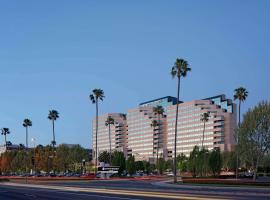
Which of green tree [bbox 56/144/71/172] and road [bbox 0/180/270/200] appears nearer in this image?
road [bbox 0/180/270/200]

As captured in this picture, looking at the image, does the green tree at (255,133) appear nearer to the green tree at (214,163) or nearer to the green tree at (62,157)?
the green tree at (214,163)

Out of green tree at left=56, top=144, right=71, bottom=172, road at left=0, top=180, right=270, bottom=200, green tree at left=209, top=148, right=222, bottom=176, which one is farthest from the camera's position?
green tree at left=56, top=144, right=71, bottom=172

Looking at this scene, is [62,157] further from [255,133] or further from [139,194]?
[139,194]

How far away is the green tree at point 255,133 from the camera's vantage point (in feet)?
247

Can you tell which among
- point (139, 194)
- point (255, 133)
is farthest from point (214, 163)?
point (139, 194)

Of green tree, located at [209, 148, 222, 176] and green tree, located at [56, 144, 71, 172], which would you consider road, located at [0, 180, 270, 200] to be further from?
green tree, located at [56, 144, 71, 172]

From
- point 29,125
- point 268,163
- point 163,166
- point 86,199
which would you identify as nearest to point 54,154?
point 29,125

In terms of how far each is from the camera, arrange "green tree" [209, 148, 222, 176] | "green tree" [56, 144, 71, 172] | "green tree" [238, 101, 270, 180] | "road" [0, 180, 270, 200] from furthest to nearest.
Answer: "green tree" [56, 144, 71, 172] < "green tree" [209, 148, 222, 176] < "green tree" [238, 101, 270, 180] < "road" [0, 180, 270, 200]

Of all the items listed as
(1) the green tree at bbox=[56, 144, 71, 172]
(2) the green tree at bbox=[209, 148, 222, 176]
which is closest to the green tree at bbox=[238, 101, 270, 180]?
(2) the green tree at bbox=[209, 148, 222, 176]

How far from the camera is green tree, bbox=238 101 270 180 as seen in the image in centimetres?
7544

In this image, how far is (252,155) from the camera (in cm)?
7794

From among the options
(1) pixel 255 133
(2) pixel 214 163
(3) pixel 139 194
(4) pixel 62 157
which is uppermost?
(1) pixel 255 133

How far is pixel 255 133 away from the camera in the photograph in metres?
76.6

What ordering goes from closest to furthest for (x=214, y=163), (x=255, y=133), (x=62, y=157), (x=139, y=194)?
(x=139, y=194)
(x=255, y=133)
(x=214, y=163)
(x=62, y=157)
